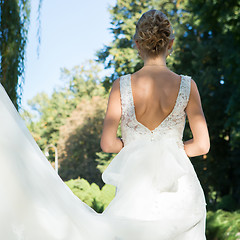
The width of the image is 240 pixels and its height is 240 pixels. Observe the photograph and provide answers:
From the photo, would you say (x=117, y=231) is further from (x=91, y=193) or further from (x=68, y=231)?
(x=91, y=193)

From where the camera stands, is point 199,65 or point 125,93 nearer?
point 125,93

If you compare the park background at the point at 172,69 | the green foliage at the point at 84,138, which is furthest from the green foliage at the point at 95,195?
the green foliage at the point at 84,138

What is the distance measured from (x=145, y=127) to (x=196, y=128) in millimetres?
327

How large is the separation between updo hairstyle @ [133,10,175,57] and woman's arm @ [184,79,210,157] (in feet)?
1.08

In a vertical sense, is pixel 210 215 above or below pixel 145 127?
below

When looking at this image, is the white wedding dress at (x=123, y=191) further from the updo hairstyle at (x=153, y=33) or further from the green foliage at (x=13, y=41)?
the green foliage at (x=13, y=41)

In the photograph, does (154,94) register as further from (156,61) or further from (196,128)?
(196,128)

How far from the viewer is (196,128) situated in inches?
104

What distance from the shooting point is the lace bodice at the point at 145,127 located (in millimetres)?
2611

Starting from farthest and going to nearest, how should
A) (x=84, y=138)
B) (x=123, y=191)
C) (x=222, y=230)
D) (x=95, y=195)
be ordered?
(x=84, y=138), (x=95, y=195), (x=222, y=230), (x=123, y=191)

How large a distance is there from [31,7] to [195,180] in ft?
17.5

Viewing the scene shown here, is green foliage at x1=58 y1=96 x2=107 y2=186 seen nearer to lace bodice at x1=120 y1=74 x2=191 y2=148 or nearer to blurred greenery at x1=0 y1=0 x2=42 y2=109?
blurred greenery at x1=0 y1=0 x2=42 y2=109

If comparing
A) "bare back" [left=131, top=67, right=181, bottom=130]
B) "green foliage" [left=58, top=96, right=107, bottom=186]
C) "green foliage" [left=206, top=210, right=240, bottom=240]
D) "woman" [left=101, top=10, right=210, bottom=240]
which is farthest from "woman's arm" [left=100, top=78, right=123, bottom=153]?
"green foliage" [left=58, top=96, right=107, bottom=186]

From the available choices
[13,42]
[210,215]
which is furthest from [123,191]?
[210,215]
